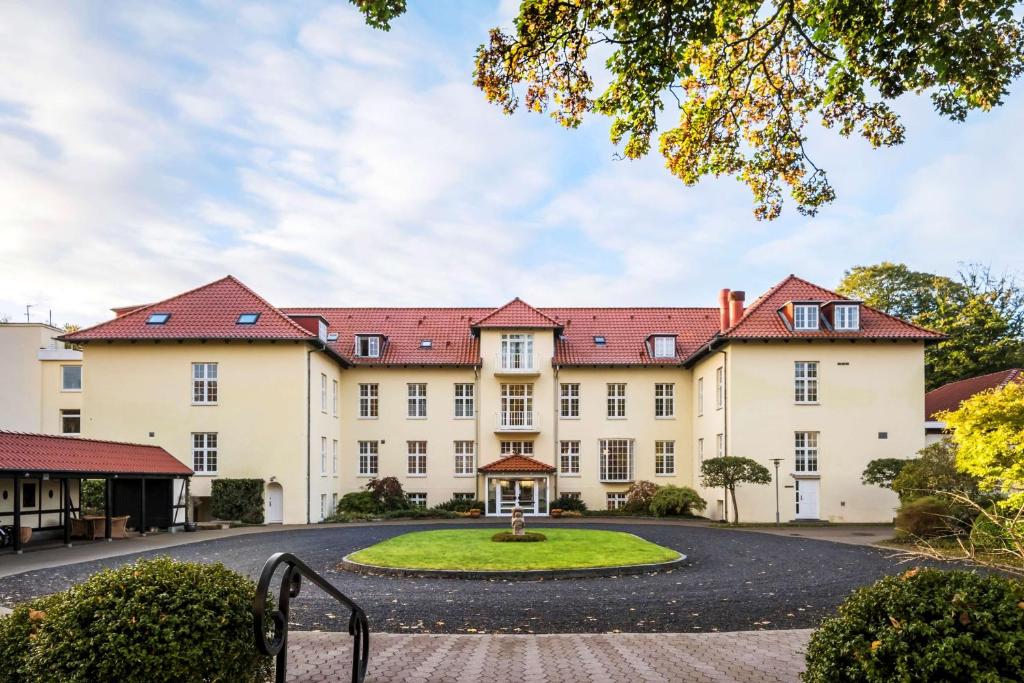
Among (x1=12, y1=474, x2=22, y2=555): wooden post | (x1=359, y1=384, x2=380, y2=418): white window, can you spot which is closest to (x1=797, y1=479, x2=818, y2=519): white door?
(x1=359, y1=384, x2=380, y2=418): white window

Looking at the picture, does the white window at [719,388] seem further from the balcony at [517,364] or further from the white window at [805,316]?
the balcony at [517,364]

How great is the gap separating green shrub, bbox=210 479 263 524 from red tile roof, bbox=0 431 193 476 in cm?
193

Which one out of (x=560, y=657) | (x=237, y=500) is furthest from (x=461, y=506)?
(x=560, y=657)

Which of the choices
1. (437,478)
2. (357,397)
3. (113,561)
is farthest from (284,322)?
(113,561)

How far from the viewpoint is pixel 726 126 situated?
9.34m

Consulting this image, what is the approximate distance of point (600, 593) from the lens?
43.7 feet

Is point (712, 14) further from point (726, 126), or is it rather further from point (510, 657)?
point (510, 657)

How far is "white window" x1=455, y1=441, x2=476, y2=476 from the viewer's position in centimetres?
3741

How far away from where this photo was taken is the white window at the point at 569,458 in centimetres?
3744

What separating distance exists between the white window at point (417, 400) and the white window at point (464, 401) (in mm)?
1460

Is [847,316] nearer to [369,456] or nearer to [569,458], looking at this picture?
[569,458]

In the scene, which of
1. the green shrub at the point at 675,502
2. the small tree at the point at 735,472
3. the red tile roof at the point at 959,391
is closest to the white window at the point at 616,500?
the green shrub at the point at 675,502

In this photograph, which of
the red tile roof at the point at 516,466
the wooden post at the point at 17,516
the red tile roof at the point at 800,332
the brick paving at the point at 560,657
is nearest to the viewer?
the brick paving at the point at 560,657

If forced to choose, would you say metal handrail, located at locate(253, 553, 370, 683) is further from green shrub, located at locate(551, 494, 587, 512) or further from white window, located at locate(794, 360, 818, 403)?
green shrub, located at locate(551, 494, 587, 512)
